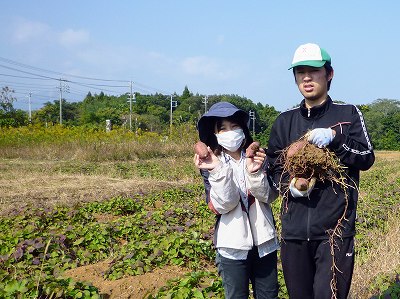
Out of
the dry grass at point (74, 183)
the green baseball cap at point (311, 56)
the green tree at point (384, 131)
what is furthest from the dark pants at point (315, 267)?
the green tree at point (384, 131)

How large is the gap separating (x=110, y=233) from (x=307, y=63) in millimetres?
3989

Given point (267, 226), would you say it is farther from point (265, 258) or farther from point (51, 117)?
point (51, 117)

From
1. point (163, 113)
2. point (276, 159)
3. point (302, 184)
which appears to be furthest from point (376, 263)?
point (163, 113)

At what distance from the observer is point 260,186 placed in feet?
9.38

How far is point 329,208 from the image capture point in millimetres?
2748

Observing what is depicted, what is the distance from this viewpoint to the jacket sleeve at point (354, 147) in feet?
8.78

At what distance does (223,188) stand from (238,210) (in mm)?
218

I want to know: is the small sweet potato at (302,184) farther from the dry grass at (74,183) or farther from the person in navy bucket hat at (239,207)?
the dry grass at (74,183)

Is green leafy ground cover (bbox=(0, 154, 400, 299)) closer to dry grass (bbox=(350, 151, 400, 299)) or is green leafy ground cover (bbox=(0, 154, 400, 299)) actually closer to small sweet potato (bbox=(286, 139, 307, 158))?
dry grass (bbox=(350, 151, 400, 299))

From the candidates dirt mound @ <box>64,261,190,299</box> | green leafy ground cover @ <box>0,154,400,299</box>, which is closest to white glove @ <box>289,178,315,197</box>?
green leafy ground cover @ <box>0,154,400,299</box>

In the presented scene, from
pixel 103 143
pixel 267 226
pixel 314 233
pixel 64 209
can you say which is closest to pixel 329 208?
pixel 314 233

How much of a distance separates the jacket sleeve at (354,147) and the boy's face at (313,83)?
0.75ft

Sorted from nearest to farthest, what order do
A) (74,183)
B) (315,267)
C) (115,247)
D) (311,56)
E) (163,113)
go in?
(311,56) → (315,267) → (115,247) → (74,183) → (163,113)

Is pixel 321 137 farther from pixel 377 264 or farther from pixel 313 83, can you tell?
pixel 377 264
